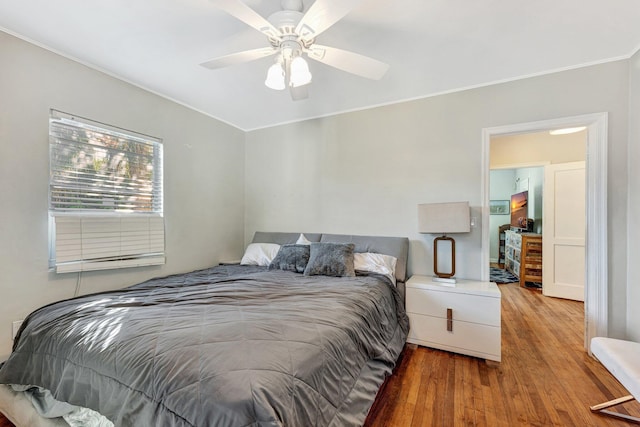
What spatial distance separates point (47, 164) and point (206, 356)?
218cm

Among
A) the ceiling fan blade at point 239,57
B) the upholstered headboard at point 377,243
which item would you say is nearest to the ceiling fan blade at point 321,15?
the ceiling fan blade at point 239,57

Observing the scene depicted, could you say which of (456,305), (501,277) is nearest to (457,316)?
(456,305)

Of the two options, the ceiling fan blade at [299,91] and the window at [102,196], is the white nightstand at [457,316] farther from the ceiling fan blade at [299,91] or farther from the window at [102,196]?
the window at [102,196]

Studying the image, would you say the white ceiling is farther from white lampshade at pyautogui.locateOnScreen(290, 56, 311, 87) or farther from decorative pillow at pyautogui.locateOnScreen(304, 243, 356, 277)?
decorative pillow at pyautogui.locateOnScreen(304, 243, 356, 277)

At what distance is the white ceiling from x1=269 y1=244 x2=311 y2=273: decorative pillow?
1641 mm

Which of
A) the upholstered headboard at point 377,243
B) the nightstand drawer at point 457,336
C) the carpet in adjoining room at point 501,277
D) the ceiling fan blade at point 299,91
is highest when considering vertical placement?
the ceiling fan blade at point 299,91

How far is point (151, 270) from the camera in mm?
2766

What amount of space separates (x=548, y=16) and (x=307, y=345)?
7.98 ft

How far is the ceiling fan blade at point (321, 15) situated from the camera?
4.17 feet

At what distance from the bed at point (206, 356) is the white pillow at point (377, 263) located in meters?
0.39

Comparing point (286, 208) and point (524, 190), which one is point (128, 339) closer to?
point (286, 208)

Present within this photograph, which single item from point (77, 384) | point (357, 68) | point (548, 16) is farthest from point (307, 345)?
point (548, 16)

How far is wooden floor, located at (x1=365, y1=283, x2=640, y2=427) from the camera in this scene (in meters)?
1.61

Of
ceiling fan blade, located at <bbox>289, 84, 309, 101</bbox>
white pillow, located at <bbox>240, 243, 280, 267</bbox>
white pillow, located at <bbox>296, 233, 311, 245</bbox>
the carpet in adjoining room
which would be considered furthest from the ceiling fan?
the carpet in adjoining room
